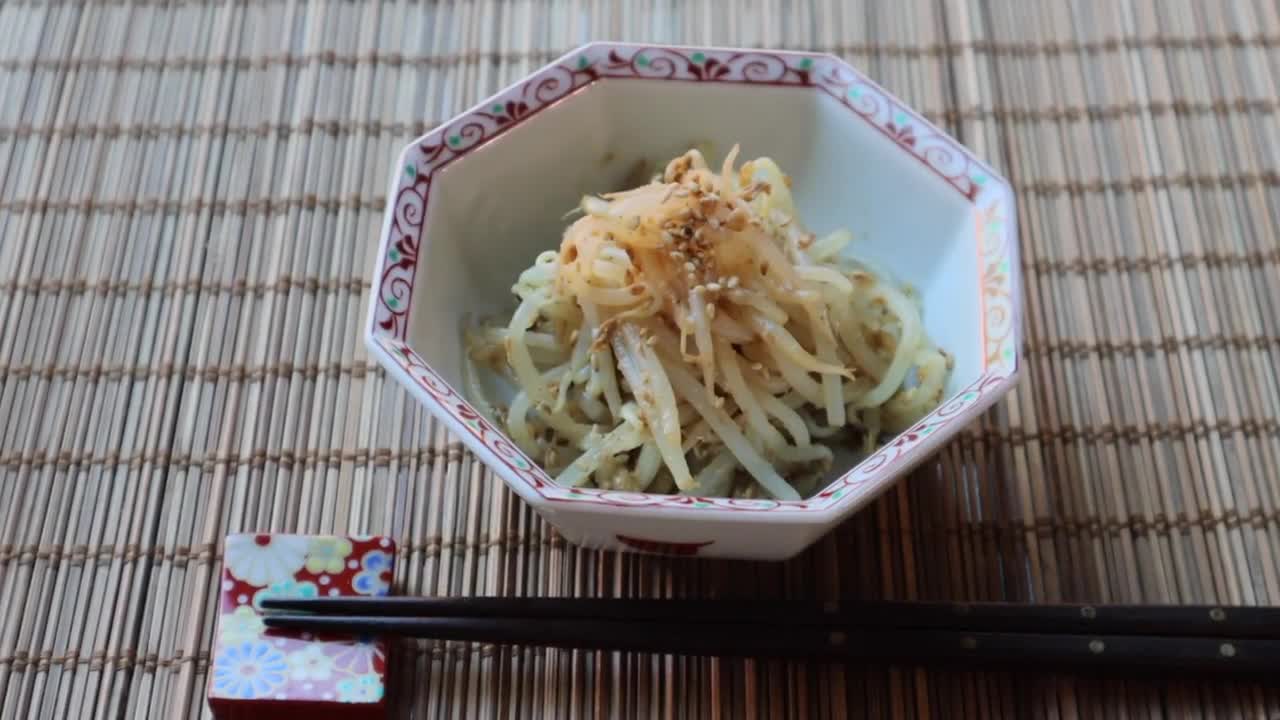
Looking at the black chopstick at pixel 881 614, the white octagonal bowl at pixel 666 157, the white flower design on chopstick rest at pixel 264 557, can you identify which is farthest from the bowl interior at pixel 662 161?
the white flower design on chopstick rest at pixel 264 557

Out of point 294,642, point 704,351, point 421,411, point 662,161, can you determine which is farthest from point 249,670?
point 662,161

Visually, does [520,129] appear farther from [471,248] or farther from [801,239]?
[801,239]

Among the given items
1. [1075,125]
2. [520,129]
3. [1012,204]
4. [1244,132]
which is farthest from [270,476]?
[1244,132]

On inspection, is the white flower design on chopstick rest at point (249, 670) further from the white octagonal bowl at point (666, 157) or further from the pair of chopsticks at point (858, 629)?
the white octagonal bowl at point (666, 157)

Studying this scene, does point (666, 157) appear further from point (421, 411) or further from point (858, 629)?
point (858, 629)

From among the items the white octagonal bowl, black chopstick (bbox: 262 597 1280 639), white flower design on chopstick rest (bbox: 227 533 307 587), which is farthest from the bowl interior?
white flower design on chopstick rest (bbox: 227 533 307 587)

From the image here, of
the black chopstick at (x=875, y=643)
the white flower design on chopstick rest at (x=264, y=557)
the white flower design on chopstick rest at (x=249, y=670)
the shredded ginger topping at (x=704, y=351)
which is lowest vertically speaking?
the white flower design on chopstick rest at (x=249, y=670)
